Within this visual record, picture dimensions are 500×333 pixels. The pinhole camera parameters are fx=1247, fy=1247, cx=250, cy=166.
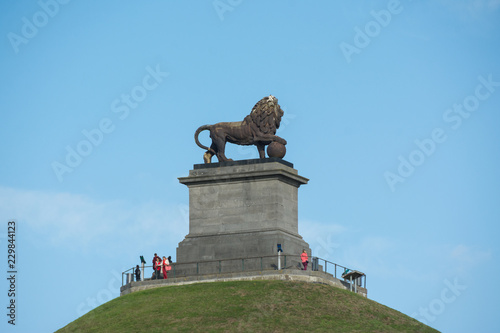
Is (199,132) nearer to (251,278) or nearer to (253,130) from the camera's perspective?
(253,130)

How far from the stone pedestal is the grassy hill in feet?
12.0

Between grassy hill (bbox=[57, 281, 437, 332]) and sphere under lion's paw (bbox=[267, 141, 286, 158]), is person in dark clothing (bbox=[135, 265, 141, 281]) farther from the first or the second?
sphere under lion's paw (bbox=[267, 141, 286, 158])

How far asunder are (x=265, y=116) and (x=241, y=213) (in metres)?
6.61

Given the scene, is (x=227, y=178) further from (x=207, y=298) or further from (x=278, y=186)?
(x=207, y=298)

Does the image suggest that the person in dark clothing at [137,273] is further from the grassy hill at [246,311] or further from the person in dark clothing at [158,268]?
the grassy hill at [246,311]

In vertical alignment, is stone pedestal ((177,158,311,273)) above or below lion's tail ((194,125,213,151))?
below

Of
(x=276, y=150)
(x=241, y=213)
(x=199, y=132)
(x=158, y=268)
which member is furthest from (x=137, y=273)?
(x=276, y=150)

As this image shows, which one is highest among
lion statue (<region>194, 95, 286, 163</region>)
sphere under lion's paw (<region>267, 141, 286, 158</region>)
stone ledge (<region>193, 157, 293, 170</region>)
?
lion statue (<region>194, 95, 286, 163</region>)

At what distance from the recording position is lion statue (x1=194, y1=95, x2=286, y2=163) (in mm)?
80250

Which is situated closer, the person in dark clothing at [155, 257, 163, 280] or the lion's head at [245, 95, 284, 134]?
the person in dark clothing at [155, 257, 163, 280]

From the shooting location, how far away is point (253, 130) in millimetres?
80250

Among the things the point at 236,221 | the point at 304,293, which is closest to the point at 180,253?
the point at 236,221

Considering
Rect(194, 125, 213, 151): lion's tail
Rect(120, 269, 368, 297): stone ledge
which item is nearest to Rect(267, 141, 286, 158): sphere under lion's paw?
Rect(194, 125, 213, 151): lion's tail

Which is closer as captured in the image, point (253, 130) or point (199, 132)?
point (253, 130)
